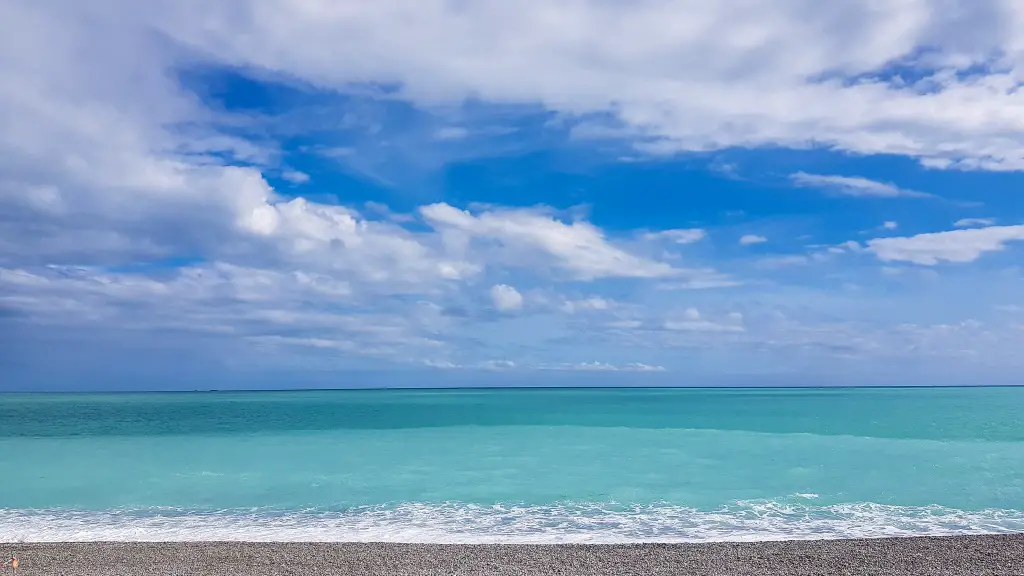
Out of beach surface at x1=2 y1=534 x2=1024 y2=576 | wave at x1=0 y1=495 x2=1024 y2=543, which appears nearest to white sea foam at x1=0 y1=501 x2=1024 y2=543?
wave at x1=0 y1=495 x2=1024 y2=543

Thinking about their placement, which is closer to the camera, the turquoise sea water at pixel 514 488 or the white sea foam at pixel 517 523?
the white sea foam at pixel 517 523

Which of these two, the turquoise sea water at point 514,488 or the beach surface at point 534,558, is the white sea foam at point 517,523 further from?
the beach surface at point 534,558

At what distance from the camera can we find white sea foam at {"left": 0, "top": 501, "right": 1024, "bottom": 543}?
11.4 metres

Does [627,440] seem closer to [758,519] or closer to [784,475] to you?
[784,475]

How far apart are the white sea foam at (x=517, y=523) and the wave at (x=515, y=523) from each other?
0.7 inches

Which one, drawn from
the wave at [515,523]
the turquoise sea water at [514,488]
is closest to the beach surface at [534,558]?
the wave at [515,523]

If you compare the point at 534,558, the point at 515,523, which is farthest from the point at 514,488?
the point at 534,558

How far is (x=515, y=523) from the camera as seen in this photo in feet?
40.8

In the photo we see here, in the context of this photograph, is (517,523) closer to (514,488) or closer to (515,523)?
(515,523)

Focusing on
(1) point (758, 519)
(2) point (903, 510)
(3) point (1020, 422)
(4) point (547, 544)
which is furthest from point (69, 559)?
(3) point (1020, 422)

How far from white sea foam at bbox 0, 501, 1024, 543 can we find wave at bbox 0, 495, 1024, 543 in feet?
0.06

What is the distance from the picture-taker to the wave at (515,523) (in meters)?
11.4

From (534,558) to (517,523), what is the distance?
3.05 m

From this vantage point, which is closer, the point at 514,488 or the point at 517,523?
the point at 517,523
